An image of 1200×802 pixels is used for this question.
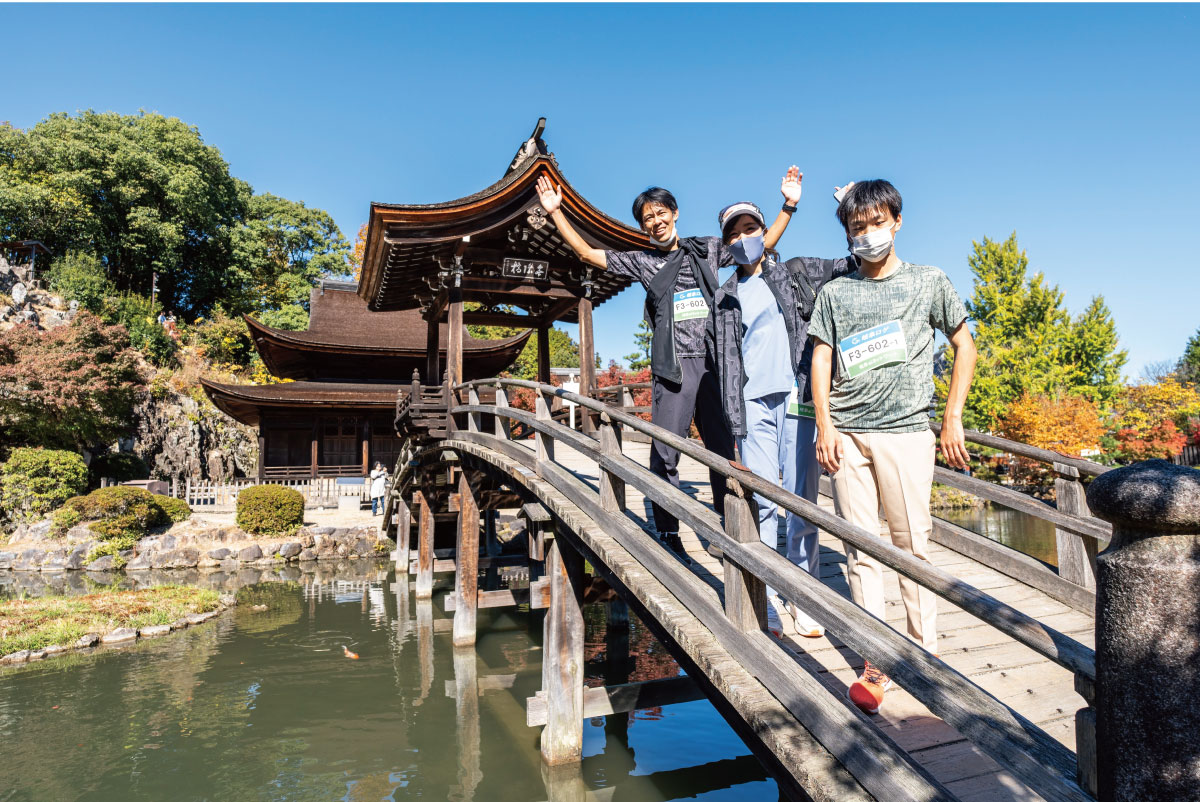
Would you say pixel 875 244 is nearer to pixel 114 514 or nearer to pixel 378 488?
pixel 378 488

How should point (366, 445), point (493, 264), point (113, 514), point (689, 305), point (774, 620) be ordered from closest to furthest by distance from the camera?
point (774, 620), point (689, 305), point (493, 264), point (113, 514), point (366, 445)

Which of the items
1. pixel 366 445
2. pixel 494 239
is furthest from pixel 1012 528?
pixel 366 445

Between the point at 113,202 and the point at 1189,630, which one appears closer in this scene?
the point at 1189,630

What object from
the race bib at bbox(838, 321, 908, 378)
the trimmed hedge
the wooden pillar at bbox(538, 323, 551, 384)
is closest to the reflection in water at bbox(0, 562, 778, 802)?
the race bib at bbox(838, 321, 908, 378)

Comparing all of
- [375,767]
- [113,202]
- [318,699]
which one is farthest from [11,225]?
[375,767]

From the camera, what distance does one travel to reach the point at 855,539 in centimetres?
244

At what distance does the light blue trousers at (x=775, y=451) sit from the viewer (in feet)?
12.4

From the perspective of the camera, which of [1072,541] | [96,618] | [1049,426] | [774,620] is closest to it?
[774,620]

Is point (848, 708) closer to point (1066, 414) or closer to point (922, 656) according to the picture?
point (922, 656)

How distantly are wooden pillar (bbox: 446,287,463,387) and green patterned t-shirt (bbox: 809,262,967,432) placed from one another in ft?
24.8

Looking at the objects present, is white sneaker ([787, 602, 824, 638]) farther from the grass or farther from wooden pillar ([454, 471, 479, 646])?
the grass

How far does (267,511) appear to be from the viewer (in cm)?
1850

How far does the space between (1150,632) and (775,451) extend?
2431mm

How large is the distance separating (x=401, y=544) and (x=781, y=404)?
47.6ft
